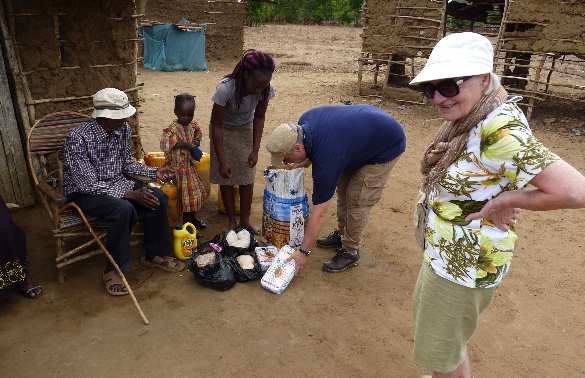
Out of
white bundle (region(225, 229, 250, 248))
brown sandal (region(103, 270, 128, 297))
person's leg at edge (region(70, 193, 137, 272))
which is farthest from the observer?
white bundle (region(225, 229, 250, 248))

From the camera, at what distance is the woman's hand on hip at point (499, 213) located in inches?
63.3

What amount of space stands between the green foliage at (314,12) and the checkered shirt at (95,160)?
986 inches

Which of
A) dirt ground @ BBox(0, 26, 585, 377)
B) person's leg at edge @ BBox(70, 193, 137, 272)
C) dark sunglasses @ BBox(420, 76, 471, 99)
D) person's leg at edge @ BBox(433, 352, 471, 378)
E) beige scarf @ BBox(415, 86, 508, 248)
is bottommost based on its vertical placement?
dirt ground @ BBox(0, 26, 585, 377)

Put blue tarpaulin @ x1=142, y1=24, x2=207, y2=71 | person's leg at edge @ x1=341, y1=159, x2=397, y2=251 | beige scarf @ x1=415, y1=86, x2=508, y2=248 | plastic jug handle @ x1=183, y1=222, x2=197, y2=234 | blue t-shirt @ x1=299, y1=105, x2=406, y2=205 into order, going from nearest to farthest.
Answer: beige scarf @ x1=415, y1=86, x2=508, y2=248 < blue t-shirt @ x1=299, y1=105, x2=406, y2=205 < person's leg at edge @ x1=341, y1=159, x2=397, y2=251 < plastic jug handle @ x1=183, y1=222, x2=197, y2=234 < blue tarpaulin @ x1=142, y1=24, x2=207, y2=71

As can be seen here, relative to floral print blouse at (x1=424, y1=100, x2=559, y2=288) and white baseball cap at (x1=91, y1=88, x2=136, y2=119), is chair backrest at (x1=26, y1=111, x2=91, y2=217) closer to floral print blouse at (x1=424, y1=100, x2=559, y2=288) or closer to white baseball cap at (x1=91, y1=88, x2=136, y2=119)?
white baseball cap at (x1=91, y1=88, x2=136, y2=119)

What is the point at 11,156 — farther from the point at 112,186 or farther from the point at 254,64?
the point at 254,64

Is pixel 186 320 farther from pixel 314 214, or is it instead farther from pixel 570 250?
pixel 570 250

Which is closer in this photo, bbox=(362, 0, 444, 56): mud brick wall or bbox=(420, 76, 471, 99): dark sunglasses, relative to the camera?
bbox=(420, 76, 471, 99): dark sunglasses

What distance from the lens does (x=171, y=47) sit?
13305 millimetres

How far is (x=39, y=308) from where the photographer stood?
3186mm

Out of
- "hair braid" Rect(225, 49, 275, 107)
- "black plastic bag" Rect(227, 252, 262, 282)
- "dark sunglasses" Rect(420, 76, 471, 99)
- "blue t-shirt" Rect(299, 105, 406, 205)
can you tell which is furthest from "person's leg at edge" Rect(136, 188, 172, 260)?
"dark sunglasses" Rect(420, 76, 471, 99)

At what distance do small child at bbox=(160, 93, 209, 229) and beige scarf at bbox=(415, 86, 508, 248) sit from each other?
234cm

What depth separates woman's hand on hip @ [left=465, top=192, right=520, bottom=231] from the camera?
5.27 ft

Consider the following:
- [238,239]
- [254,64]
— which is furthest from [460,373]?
[254,64]
